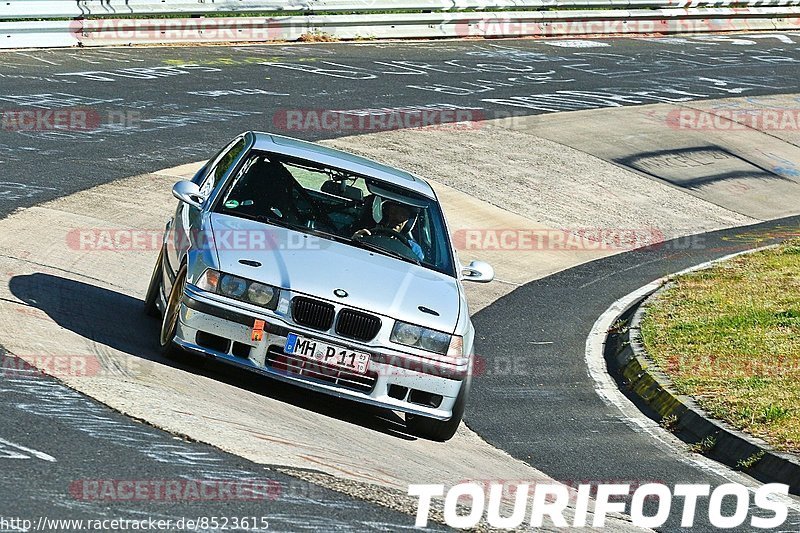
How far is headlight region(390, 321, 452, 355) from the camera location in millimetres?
7930

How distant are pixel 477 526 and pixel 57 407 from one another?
232 centimetres

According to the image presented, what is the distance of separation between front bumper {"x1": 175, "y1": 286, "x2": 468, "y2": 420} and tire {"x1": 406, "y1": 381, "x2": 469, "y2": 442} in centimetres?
29

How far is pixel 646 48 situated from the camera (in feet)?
101

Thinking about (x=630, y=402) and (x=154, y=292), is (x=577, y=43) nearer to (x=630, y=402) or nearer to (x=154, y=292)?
(x=630, y=402)

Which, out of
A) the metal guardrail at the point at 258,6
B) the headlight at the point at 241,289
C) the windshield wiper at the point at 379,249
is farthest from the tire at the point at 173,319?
the metal guardrail at the point at 258,6

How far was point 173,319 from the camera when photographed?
8.17 m

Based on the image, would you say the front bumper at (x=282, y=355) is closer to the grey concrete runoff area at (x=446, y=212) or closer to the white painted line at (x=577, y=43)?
the grey concrete runoff area at (x=446, y=212)

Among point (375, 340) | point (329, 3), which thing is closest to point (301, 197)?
point (375, 340)

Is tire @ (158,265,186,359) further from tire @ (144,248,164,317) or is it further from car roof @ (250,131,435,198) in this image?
car roof @ (250,131,435,198)

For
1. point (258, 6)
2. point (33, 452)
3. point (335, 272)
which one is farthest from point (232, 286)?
point (258, 6)

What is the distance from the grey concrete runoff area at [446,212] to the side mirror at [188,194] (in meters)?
1.01

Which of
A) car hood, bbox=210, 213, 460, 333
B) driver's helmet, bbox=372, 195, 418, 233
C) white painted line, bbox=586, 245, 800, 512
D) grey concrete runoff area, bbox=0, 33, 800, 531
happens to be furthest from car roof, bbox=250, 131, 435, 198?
white painted line, bbox=586, 245, 800, 512

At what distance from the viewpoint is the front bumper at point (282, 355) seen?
307 inches

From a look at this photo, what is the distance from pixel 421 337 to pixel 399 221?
1327 mm
